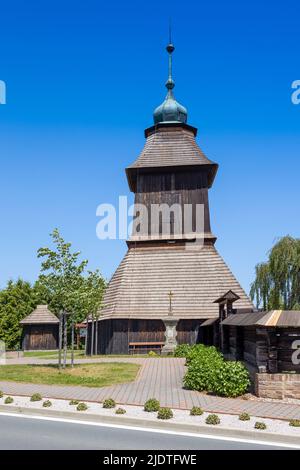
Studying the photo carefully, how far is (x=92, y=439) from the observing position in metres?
10.0

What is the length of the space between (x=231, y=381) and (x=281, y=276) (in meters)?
18.7

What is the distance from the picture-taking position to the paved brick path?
13000 millimetres

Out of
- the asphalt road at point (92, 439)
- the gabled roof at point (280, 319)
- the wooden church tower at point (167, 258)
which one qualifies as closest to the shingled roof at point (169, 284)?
the wooden church tower at point (167, 258)

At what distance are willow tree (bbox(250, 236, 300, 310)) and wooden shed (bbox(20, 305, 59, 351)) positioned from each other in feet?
80.0

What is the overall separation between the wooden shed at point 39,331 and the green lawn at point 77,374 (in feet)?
78.1

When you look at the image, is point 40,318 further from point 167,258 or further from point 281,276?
point 281,276

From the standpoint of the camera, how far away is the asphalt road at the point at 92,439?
944 cm

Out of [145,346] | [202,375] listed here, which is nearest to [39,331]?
[145,346]

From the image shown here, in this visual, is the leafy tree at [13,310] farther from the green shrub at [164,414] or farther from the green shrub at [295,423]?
the green shrub at [295,423]

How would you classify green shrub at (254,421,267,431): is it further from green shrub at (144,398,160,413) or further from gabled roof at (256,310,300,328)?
gabled roof at (256,310,300,328)

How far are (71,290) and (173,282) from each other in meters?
13.4

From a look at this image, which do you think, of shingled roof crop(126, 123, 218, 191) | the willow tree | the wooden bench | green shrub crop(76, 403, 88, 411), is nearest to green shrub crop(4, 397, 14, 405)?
green shrub crop(76, 403, 88, 411)
